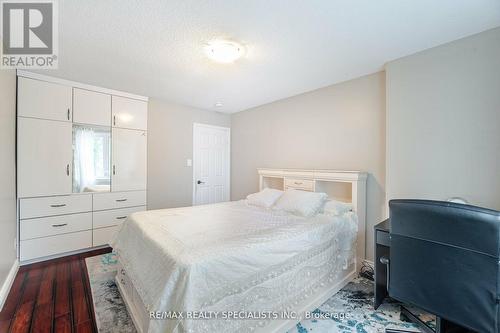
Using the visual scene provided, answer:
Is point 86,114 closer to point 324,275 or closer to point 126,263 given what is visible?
point 126,263

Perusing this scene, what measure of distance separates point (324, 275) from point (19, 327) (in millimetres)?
2521

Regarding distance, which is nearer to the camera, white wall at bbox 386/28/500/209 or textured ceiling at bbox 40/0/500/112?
textured ceiling at bbox 40/0/500/112

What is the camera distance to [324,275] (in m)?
2.08

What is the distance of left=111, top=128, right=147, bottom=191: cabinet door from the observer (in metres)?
3.38

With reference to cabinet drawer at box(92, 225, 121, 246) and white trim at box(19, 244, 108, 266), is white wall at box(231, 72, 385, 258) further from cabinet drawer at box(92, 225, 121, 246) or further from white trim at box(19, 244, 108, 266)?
white trim at box(19, 244, 108, 266)

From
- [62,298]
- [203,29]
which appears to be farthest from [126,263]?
[203,29]

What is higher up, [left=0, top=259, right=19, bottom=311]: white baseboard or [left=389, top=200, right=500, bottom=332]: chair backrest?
[left=389, top=200, right=500, bottom=332]: chair backrest

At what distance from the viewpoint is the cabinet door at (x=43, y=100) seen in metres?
2.69

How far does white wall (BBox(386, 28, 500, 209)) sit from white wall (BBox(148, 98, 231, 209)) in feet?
10.7

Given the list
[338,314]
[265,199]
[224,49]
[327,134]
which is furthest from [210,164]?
[338,314]

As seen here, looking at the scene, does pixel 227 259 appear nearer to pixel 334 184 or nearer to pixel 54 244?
pixel 334 184

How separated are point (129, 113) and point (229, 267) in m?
3.14

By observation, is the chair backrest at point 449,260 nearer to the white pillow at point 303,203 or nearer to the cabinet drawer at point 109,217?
the white pillow at point 303,203

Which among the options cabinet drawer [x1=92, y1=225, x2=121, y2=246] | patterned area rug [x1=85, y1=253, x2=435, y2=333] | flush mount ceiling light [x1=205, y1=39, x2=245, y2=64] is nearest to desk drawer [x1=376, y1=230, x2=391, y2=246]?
patterned area rug [x1=85, y1=253, x2=435, y2=333]
